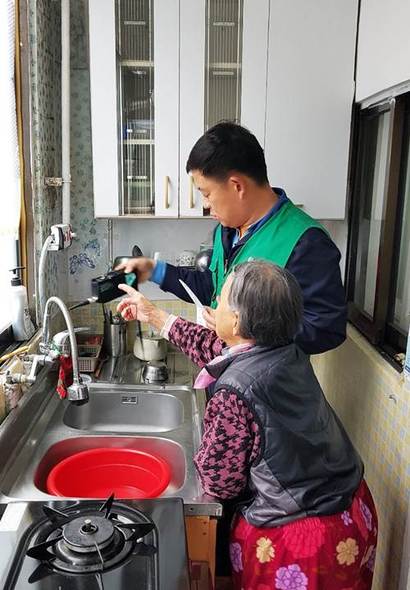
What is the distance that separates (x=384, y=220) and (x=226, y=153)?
690 mm

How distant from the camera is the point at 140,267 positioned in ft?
6.05

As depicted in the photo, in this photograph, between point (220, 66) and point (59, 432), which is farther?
point (220, 66)

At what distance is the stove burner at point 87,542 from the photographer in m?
0.94

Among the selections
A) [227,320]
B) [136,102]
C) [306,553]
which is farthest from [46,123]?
[306,553]

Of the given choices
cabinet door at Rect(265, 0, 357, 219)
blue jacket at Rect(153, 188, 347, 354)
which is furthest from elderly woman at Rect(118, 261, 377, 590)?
cabinet door at Rect(265, 0, 357, 219)

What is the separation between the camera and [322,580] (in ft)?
3.86

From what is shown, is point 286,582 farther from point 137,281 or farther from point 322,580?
point 137,281

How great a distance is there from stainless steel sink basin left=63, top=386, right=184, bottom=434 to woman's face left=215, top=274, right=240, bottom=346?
0.75m

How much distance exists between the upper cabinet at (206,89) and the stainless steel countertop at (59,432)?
62 cm

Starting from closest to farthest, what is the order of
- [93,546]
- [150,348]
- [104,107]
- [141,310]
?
1. [93,546]
2. [141,310]
3. [104,107]
4. [150,348]

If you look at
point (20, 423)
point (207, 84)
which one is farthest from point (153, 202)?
point (20, 423)

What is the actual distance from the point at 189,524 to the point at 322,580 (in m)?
0.32

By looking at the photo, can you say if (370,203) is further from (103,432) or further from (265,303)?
(103,432)

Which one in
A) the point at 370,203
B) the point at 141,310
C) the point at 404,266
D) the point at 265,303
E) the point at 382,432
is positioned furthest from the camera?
the point at 370,203
